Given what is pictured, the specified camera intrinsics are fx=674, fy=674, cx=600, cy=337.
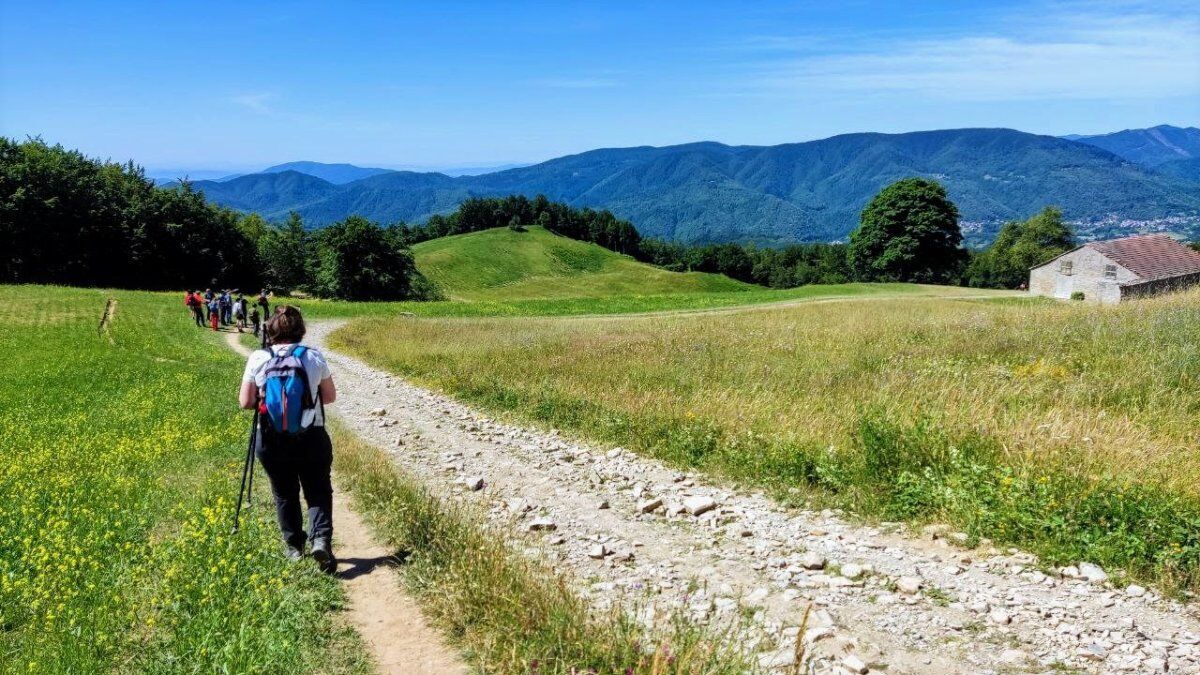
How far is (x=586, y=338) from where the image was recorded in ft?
A: 75.8

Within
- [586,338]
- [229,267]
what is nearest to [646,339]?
[586,338]

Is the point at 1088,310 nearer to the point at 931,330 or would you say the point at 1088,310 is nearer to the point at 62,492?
the point at 931,330

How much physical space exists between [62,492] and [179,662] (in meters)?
5.84

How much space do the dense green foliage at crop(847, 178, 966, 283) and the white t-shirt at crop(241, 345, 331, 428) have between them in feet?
244

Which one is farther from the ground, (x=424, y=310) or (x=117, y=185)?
(x=117, y=185)

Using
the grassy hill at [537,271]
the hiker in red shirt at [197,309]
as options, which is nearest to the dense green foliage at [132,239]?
the grassy hill at [537,271]

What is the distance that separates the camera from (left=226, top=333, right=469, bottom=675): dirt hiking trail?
15.7 ft

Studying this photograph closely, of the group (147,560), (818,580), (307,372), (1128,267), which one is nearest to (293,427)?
(307,372)

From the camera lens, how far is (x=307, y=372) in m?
6.27

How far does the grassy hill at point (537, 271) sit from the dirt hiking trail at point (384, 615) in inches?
3538

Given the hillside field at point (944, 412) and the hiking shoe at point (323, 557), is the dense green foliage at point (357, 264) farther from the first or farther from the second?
the hiking shoe at point (323, 557)

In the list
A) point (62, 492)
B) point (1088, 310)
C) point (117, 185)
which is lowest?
point (62, 492)

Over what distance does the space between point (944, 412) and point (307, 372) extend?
8004 mm

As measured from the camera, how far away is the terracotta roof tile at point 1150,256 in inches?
1941
